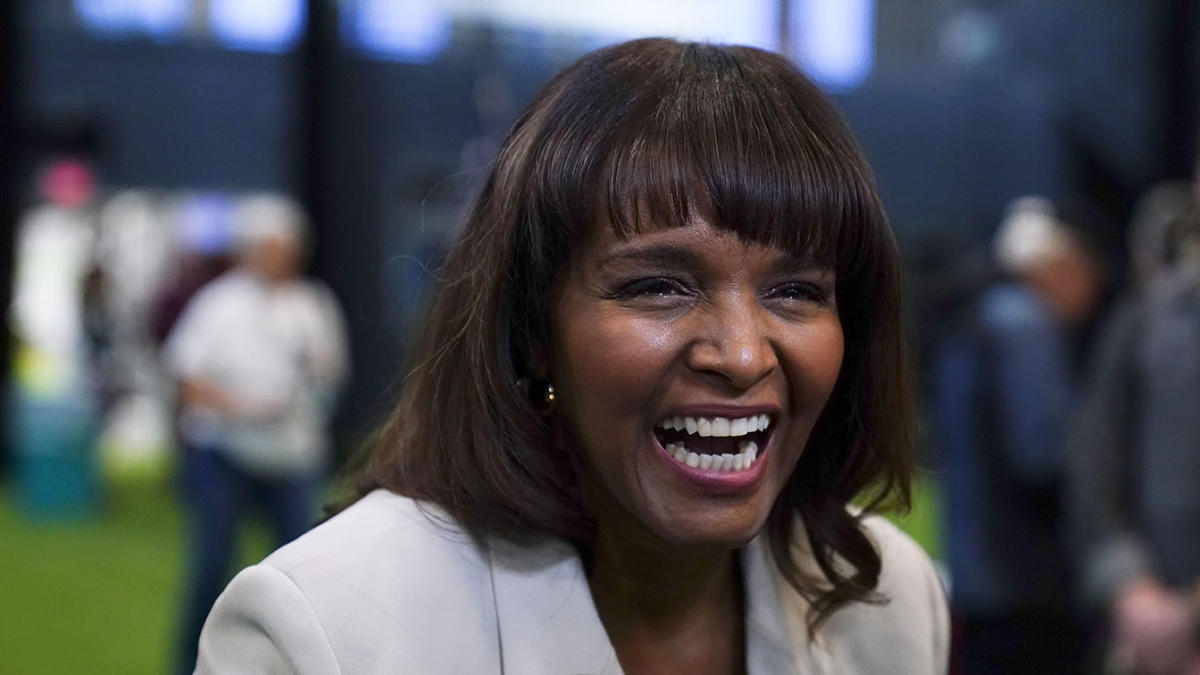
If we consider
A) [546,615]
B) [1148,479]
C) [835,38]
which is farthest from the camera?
[835,38]

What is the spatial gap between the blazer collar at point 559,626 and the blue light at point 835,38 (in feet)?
26.1

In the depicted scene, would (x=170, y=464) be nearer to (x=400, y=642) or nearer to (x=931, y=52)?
(x=931, y=52)

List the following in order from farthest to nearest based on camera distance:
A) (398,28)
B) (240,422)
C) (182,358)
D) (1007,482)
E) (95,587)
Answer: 1. (398,28)
2. (95,587)
3. (182,358)
4. (240,422)
5. (1007,482)

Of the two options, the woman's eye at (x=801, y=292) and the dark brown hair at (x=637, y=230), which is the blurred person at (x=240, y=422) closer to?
the dark brown hair at (x=637, y=230)

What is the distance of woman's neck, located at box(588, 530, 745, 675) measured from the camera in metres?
1.68

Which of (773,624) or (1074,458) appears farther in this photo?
(1074,458)

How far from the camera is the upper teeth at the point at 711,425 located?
146 centimetres

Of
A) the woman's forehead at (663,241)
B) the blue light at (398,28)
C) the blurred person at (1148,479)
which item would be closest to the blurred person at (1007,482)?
the blurred person at (1148,479)

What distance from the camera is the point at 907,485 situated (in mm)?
1779

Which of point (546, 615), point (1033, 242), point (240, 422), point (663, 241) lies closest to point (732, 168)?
point (663, 241)

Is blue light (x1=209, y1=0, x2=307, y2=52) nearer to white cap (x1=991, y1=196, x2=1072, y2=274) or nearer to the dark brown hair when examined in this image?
white cap (x1=991, y1=196, x2=1072, y2=274)

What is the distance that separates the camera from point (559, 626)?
5.14ft

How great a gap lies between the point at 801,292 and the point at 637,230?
19 centimetres

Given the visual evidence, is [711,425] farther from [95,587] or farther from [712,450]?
[95,587]
